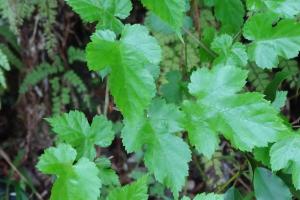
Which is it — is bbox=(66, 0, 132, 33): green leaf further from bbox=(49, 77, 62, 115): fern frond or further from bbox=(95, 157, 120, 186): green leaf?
bbox=(49, 77, 62, 115): fern frond

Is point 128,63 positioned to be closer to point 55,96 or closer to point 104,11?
point 104,11

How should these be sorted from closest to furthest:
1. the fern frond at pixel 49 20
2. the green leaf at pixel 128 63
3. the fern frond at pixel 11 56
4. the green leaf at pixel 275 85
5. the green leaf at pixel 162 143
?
the green leaf at pixel 128 63
the green leaf at pixel 162 143
the green leaf at pixel 275 85
the fern frond at pixel 49 20
the fern frond at pixel 11 56

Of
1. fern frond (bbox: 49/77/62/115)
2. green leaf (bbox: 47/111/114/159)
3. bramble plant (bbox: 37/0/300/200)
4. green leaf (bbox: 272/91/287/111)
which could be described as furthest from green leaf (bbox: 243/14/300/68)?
fern frond (bbox: 49/77/62/115)

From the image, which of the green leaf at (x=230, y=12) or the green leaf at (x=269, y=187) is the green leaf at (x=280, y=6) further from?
the green leaf at (x=269, y=187)

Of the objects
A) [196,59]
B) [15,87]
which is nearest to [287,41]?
[196,59]

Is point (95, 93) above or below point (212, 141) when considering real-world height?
below

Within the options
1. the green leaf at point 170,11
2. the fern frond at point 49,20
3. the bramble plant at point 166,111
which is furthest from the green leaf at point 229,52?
the fern frond at point 49,20

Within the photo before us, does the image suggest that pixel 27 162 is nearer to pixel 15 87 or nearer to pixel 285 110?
pixel 15 87
